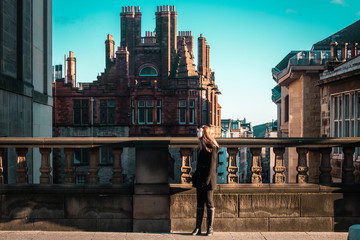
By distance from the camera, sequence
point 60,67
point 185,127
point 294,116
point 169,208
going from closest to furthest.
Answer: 1. point 169,208
2. point 294,116
3. point 185,127
4. point 60,67

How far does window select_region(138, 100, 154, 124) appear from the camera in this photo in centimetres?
4106

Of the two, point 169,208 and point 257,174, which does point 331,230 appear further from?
point 169,208

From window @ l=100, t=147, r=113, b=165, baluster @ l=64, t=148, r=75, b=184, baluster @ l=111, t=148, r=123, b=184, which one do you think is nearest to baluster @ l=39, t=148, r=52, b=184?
baluster @ l=64, t=148, r=75, b=184

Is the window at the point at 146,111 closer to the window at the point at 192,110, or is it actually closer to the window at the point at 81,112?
the window at the point at 192,110

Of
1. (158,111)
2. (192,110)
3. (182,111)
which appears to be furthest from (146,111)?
(192,110)

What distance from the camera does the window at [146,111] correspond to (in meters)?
41.1

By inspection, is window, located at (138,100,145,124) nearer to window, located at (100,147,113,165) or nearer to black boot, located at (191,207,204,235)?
window, located at (100,147,113,165)

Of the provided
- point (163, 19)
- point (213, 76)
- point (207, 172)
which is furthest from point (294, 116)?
point (213, 76)

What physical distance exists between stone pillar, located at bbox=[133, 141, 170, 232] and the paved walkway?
22 cm

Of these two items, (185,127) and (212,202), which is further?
(185,127)

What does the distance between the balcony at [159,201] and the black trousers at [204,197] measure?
0.35 metres

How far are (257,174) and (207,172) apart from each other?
1.17 meters

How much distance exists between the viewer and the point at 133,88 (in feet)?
135

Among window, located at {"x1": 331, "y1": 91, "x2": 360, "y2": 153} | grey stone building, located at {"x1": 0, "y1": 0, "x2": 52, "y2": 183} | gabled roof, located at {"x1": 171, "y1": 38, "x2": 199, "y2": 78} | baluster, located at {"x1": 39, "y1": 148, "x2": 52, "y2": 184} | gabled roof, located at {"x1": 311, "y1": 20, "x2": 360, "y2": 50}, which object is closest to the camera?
baluster, located at {"x1": 39, "y1": 148, "x2": 52, "y2": 184}
